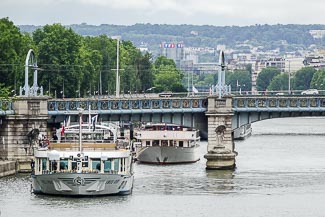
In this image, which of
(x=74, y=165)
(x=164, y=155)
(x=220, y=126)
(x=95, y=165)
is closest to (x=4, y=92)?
(x=164, y=155)

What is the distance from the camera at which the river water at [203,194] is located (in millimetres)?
80000

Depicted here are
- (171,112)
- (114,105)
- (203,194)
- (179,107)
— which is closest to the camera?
(203,194)

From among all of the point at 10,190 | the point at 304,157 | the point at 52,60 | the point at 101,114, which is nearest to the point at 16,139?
the point at 101,114

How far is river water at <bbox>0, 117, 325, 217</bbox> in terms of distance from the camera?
80000mm

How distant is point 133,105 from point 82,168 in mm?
30307

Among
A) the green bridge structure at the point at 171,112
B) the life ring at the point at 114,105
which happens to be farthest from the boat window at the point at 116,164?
the life ring at the point at 114,105

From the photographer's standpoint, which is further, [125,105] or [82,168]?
[125,105]

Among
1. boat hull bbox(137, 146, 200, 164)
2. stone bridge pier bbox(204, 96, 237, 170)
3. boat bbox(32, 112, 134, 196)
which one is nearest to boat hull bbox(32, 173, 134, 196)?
boat bbox(32, 112, 134, 196)

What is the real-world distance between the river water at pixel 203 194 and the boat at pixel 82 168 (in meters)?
0.63

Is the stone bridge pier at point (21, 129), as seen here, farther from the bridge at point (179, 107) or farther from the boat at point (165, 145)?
the boat at point (165, 145)

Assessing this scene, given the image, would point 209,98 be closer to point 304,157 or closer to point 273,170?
point 273,170

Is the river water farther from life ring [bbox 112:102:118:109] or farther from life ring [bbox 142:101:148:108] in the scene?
life ring [bbox 112:102:118:109]

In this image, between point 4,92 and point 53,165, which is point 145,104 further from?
point 53,165

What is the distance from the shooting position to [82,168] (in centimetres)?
8475
